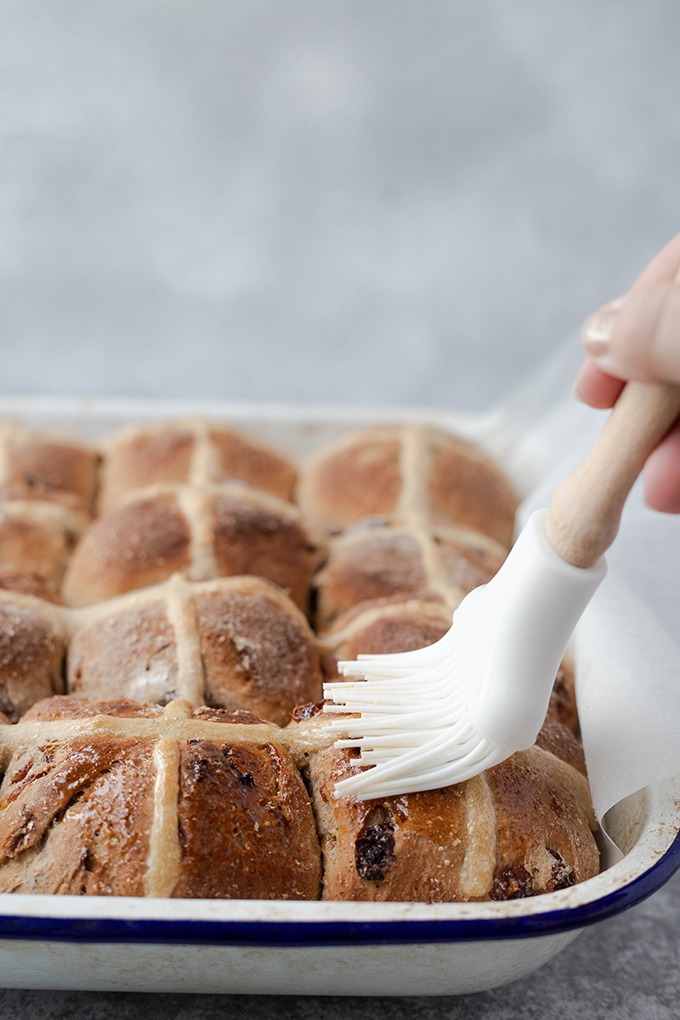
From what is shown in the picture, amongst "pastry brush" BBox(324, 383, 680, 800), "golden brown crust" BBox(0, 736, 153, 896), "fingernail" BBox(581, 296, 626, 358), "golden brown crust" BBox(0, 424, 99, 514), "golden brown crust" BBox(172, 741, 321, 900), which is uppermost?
"fingernail" BBox(581, 296, 626, 358)

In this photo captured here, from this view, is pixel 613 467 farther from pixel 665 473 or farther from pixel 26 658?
pixel 26 658

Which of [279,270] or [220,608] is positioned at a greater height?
[220,608]

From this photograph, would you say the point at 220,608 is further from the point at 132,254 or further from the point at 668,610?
the point at 132,254

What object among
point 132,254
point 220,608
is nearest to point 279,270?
point 132,254

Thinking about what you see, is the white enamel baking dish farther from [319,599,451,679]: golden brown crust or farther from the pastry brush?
[319,599,451,679]: golden brown crust

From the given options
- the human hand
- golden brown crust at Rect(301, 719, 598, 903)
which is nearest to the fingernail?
the human hand

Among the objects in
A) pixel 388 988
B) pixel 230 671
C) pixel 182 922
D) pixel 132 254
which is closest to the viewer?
pixel 182 922
